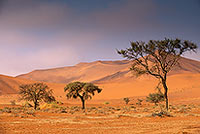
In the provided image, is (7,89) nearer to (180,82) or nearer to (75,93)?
(75,93)

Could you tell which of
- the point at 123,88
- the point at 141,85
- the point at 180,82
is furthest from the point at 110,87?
the point at 180,82

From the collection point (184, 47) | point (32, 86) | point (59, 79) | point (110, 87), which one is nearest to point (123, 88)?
point (110, 87)

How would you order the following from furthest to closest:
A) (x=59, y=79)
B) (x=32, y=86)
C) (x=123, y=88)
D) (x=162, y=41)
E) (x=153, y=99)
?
(x=59, y=79), (x=123, y=88), (x=153, y=99), (x=32, y=86), (x=162, y=41)

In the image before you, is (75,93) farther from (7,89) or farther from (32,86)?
(7,89)

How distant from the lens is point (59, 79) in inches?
6870

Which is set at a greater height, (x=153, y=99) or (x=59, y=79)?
(x=59, y=79)

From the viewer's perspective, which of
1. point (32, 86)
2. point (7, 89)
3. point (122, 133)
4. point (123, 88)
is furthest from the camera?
point (123, 88)

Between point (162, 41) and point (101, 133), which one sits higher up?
point (162, 41)

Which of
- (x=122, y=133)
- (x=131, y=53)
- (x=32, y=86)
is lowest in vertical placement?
(x=122, y=133)

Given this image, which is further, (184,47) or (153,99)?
(153,99)

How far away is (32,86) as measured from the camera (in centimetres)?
3094

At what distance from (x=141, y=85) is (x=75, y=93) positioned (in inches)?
1958

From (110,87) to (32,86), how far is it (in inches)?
2109

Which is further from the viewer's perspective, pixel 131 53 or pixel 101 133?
pixel 131 53
